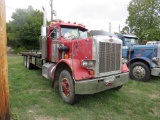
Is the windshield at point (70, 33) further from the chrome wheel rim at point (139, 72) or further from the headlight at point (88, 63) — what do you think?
the chrome wheel rim at point (139, 72)

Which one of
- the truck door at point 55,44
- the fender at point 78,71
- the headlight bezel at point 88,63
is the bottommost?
the fender at point 78,71

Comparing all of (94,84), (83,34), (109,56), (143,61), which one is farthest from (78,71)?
(143,61)

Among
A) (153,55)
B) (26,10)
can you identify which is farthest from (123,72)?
(26,10)

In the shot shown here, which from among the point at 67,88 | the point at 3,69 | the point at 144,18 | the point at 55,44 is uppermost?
the point at 144,18

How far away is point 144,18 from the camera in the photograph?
1955 cm

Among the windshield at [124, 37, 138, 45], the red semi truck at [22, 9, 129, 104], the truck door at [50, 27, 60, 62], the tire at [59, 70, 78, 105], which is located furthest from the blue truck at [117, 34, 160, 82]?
the tire at [59, 70, 78, 105]

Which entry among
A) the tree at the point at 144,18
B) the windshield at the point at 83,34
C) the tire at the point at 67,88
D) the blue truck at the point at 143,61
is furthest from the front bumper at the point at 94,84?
the tree at the point at 144,18

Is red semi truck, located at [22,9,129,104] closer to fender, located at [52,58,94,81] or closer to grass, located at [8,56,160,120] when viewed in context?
fender, located at [52,58,94,81]

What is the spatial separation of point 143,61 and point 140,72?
488 mm

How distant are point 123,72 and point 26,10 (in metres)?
20.7

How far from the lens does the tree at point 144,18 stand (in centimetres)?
1825

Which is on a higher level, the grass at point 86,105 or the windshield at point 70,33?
the windshield at point 70,33

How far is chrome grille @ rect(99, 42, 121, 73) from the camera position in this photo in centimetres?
343

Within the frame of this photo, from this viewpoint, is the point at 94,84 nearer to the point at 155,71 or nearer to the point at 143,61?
the point at 155,71
